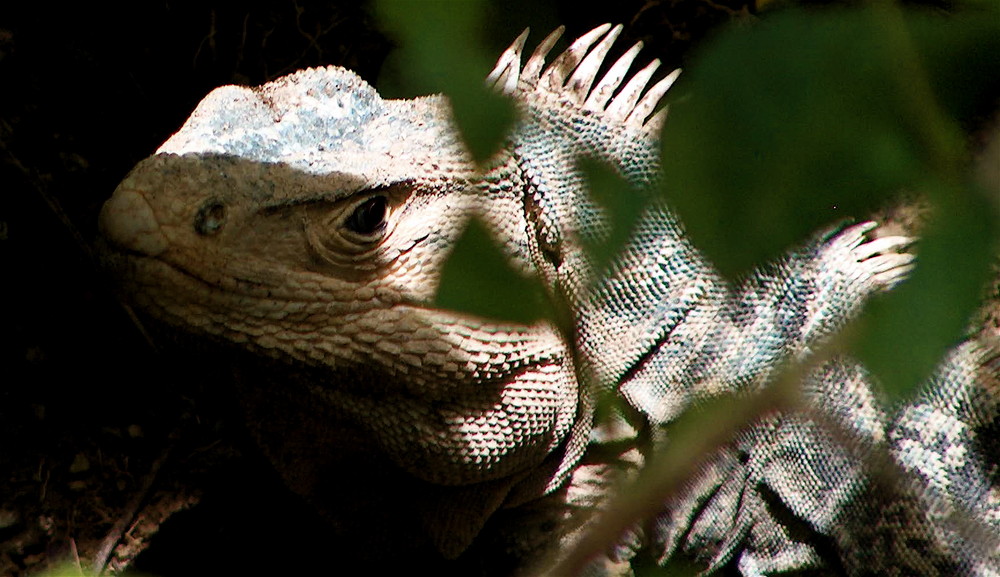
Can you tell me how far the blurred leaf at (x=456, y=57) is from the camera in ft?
2.13

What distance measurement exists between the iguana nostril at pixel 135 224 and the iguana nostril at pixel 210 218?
86mm

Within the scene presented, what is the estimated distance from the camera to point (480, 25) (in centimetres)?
67

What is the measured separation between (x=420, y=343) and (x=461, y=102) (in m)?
1.95

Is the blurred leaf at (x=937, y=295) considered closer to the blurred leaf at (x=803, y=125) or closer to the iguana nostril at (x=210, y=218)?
the blurred leaf at (x=803, y=125)

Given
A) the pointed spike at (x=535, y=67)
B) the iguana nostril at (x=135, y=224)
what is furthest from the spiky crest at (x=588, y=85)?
the iguana nostril at (x=135, y=224)

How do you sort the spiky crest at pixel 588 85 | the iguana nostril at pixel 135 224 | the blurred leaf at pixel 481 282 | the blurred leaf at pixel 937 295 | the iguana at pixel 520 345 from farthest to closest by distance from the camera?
the spiky crest at pixel 588 85
the iguana at pixel 520 345
the iguana nostril at pixel 135 224
the blurred leaf at pixel 481 282
the blurred leaf at pixel 937 295

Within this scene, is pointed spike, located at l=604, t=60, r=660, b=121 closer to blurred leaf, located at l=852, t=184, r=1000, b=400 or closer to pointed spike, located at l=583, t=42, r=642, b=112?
pointed spike, located at l=583, t=42, r=642, b=112

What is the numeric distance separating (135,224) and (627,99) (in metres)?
1.47

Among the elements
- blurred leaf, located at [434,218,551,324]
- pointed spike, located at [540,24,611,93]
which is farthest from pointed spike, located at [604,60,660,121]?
blurred leaf, located at [434,218,551,324]

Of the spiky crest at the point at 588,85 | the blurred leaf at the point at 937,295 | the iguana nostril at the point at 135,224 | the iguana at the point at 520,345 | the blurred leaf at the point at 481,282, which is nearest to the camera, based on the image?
the blurred leaf at the point at 937,295

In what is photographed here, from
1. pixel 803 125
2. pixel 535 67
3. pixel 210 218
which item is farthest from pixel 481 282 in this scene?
pixel 535 67

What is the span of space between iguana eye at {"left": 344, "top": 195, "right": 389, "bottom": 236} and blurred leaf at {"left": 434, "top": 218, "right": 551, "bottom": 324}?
1791mm

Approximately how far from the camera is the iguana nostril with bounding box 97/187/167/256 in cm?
237

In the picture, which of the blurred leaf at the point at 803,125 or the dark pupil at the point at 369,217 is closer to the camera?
the blurred leaf at the point at 803,125
